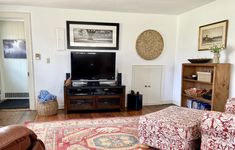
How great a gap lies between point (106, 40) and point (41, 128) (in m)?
2.35

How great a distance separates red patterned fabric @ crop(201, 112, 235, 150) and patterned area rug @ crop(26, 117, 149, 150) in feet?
2.86

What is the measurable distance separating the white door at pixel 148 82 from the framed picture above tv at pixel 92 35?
0.87m

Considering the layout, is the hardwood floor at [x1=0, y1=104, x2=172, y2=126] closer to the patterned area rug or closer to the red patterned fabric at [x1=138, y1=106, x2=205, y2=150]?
the patterned area rug

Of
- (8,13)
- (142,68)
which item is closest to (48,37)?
(8,13)

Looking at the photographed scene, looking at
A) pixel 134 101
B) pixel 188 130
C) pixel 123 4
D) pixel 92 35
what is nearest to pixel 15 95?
pixel 92 35

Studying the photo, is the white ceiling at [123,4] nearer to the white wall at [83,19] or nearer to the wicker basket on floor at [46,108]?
the white wall at [83,19]

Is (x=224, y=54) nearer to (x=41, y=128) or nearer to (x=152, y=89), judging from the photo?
(x=152, y=89)

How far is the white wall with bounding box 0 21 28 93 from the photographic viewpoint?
194 inches

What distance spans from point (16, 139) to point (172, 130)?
5.69 feet

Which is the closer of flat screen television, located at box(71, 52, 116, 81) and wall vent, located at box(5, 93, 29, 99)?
flat screen television, located at box(71, 52, 116, 81)

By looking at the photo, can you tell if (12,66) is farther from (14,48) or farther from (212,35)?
(212,35)

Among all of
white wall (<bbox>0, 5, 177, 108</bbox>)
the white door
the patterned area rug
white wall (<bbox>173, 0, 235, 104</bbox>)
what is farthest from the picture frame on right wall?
the patterned area rug

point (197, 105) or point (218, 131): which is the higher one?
point (218, 131)

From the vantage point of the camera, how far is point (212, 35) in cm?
342
